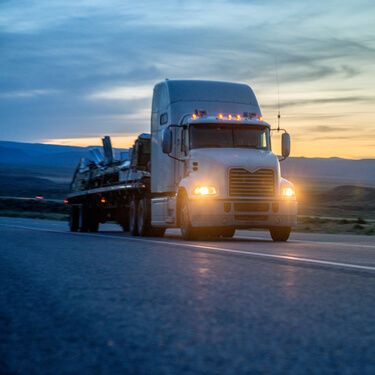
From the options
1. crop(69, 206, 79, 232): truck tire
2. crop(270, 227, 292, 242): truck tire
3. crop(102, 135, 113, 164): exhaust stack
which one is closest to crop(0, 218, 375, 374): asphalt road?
crop(270, 227, 292, 242): truck tire

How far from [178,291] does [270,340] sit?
2776 mm

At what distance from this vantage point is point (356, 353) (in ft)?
16.0

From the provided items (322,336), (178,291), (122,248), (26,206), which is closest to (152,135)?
(122,248)

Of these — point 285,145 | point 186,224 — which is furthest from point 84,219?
point 285,145

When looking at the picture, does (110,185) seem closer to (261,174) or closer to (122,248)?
(261,174)

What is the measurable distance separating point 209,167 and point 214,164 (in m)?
0.13

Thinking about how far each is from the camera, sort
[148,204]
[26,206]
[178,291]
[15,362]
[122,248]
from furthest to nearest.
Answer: [26,206] < [148,204] < [122,248] < [178,291] < [15,362]

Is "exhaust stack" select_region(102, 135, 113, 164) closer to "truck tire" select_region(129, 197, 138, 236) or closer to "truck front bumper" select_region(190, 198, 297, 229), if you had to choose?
"truck tire" select_region(129, 197, 138, 236)

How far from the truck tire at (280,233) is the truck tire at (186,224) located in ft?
5.92

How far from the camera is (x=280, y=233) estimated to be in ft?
67.8

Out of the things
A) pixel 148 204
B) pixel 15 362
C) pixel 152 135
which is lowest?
pixel 15 362

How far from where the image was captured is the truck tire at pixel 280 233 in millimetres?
20547

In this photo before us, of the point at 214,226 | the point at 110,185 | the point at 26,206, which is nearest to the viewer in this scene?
the point at 214,226

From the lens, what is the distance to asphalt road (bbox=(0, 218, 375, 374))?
15.1ft
